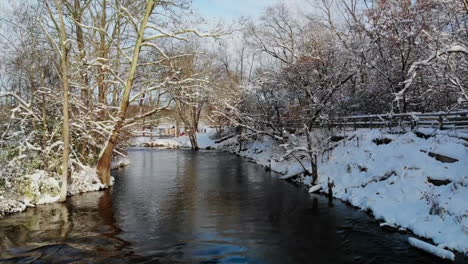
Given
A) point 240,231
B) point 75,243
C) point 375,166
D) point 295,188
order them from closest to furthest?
point 75,243 → point 240,231 → point 375,166 → point 295,188

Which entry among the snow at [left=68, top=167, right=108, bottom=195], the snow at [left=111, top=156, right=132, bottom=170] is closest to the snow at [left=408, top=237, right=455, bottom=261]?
the snow at [left=68, top=167, right=108, bottom=195]

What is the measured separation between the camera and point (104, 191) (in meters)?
16.1

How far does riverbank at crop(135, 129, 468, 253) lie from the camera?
9477 mm

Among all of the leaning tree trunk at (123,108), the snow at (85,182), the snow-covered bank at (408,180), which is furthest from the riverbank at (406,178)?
the snow at (85,182)

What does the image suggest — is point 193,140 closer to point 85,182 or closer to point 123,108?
point 123,108

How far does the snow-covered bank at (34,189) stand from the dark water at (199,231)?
56cm

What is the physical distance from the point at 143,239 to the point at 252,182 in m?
10.1

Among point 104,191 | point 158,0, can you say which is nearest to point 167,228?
point 104,191

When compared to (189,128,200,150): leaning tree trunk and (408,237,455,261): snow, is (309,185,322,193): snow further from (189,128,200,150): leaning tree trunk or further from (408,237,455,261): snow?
(189,128,200,150): leaning tree trunk

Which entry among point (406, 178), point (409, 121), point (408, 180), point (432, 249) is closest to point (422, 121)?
point (409, 121)

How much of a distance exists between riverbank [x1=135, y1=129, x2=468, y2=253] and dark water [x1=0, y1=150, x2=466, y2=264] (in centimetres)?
79

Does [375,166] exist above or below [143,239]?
above

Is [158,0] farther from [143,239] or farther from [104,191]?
[143,239]

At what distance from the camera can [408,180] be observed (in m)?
12.2
